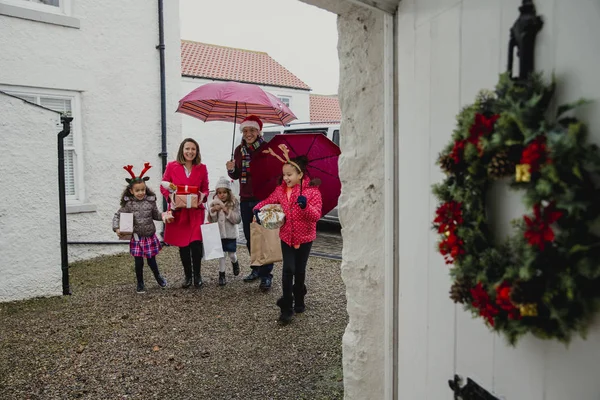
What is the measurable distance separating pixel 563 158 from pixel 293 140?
11.2 ft

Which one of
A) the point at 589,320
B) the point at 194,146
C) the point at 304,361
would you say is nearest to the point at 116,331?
the point at 304,361

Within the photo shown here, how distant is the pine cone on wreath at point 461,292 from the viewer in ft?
3.92

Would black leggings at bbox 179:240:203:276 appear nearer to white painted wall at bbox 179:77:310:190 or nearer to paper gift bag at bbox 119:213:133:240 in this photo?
paper gift bag at bbox 119:213:133:240

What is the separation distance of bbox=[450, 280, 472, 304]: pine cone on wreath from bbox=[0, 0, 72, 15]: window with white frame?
292 inches

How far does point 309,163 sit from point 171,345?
2.04 meters

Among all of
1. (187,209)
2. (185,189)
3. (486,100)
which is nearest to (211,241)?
(187,209)

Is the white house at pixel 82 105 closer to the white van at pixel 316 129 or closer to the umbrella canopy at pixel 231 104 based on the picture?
the umbrella canopy at pixel 231 104

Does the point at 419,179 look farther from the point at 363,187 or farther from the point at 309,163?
the point at 309,163

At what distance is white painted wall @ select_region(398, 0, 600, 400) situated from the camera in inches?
39.7

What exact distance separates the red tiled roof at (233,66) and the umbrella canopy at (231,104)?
11231 mm

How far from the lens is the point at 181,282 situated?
5648mm

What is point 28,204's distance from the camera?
493cm

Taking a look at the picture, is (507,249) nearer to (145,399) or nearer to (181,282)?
(145,399)

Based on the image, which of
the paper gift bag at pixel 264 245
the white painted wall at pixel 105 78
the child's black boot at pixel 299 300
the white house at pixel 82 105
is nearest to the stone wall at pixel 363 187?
the child's black boot at pixel 299 300
